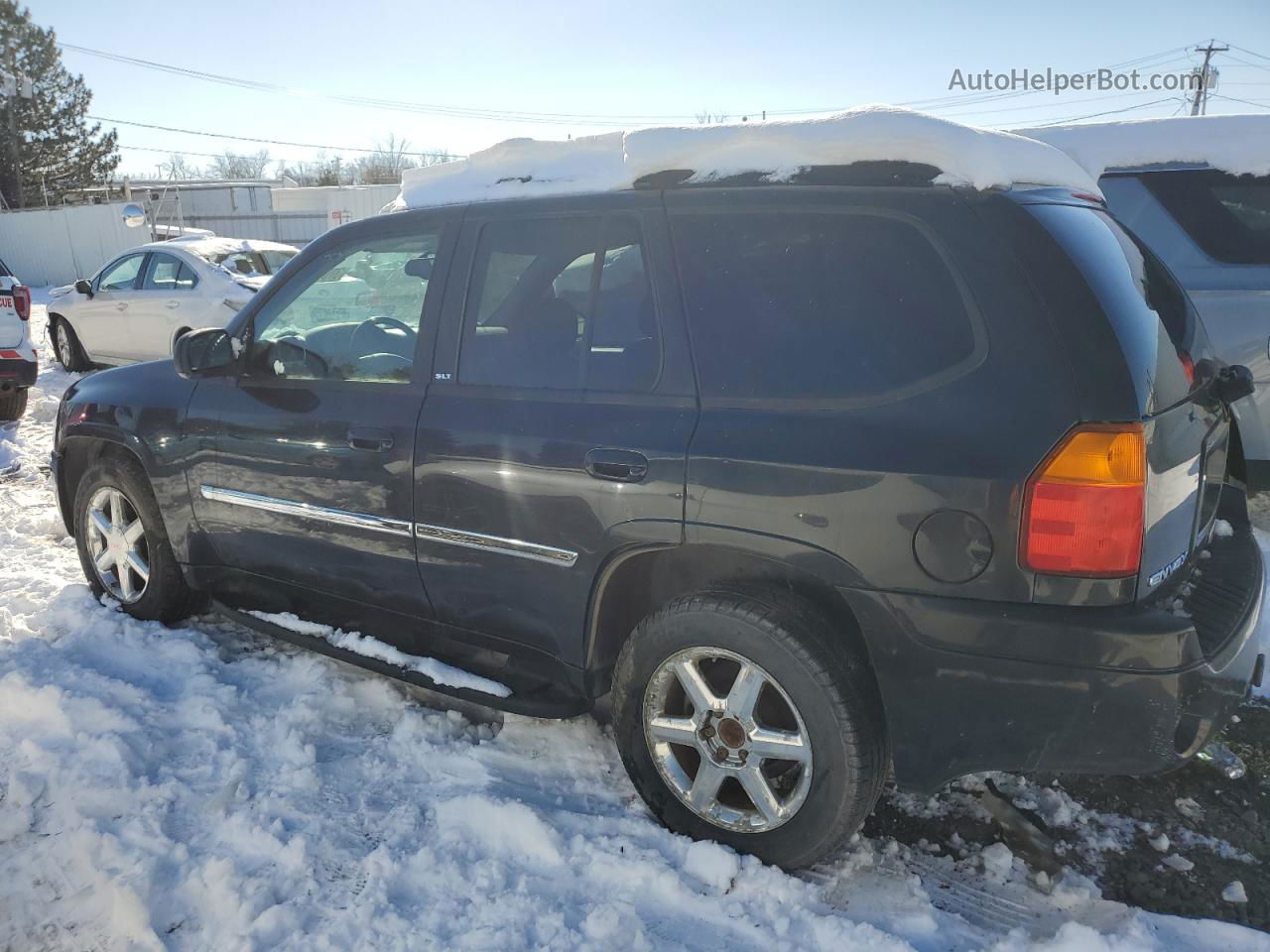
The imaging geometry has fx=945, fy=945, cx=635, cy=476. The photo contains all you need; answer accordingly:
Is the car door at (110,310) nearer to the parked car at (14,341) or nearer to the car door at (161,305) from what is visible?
the car door at (161,305)

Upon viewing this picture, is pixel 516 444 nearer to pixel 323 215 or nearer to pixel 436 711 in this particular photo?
pixel 436 711

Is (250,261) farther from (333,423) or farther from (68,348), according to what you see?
(333,423)

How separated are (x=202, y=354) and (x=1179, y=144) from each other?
16.2ft

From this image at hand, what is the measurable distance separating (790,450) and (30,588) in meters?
4.08

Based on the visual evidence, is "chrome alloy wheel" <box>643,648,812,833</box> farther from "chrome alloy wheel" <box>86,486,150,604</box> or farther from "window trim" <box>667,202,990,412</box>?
"chrome alloy wheel" <box>86,486,150,604</box>

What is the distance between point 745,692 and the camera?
8.36 ft

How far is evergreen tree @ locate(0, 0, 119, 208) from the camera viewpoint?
41156 millimetres

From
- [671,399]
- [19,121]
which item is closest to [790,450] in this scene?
[671,399]

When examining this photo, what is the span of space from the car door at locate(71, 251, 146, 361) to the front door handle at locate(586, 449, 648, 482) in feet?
33.8

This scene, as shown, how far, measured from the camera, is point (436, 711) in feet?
11.5

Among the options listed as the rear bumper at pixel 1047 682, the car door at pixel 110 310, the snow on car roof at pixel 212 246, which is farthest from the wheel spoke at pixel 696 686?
the car door at pixel 110 310

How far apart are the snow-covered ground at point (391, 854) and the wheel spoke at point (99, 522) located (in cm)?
80

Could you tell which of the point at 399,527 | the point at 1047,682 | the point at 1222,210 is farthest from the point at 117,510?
the point at 1222,210

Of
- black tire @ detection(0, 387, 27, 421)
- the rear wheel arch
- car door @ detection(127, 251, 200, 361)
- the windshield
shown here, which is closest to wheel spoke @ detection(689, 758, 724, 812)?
the rear wheel arch
